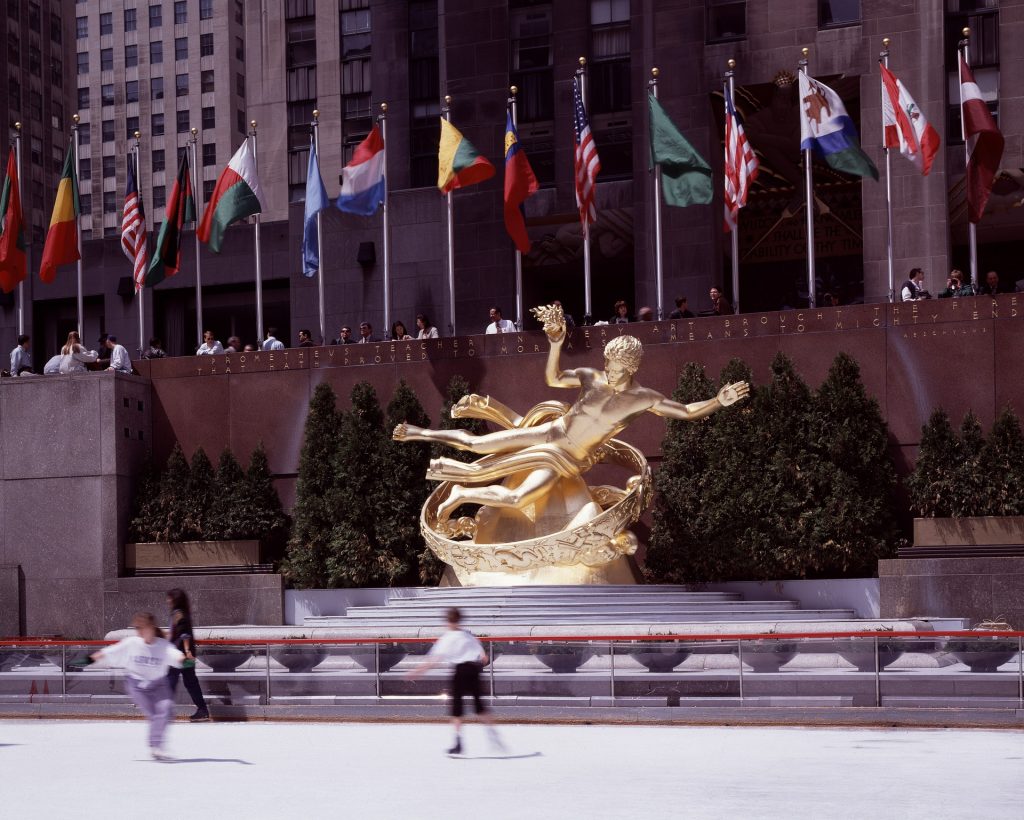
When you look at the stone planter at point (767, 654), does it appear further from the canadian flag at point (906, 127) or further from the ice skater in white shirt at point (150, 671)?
the canadian flag at point (906, 127)

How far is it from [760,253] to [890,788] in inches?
1134

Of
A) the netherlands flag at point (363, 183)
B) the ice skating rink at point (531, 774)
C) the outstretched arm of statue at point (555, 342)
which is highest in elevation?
the netherlands flag at point (363, 183)

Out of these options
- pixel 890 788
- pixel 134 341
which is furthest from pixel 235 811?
pixel 134 341

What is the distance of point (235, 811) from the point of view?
1218cm

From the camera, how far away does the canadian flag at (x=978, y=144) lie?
27016 millimetres

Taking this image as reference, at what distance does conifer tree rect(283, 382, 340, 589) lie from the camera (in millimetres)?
28938

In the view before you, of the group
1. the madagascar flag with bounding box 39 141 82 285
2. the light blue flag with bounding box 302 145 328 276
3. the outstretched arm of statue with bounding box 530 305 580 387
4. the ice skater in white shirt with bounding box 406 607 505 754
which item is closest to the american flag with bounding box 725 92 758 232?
the outstretched arm of statue with bounding box 530 305 580 387

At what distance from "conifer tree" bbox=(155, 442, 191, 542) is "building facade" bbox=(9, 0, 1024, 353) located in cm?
988

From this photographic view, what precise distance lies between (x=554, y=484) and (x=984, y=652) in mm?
10635

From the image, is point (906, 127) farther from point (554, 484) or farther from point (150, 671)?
point (150, 671)

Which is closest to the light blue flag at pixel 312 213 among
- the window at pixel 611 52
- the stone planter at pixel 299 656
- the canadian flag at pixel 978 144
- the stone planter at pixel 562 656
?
the window at pixel 611 52

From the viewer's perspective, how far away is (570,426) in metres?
26.3

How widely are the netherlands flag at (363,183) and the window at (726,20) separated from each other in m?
10.9

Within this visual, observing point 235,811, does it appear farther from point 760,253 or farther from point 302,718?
point 760,253
